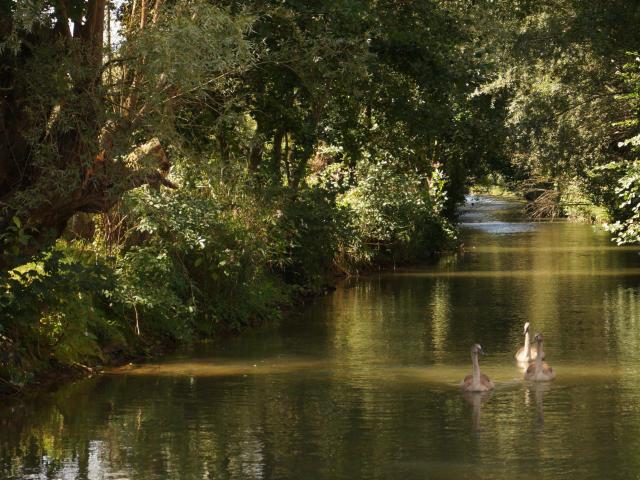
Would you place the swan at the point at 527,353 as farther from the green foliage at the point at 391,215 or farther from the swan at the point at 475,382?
the green foliage at the point at 391,215

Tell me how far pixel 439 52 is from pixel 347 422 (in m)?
12.9

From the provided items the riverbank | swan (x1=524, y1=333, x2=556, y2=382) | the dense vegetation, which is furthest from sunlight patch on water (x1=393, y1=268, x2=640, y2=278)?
swan (x1=524, y1=333, x2=556, y2=382)

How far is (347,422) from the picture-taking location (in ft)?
45.8

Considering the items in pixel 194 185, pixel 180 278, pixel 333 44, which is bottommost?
pixel 180 278

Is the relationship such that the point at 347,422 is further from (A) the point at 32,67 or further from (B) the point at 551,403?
(A) the point at 32,67

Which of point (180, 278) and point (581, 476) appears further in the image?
point (180, 278)

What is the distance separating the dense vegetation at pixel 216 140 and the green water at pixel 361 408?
1100 mm

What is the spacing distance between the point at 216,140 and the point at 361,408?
29.7 ft

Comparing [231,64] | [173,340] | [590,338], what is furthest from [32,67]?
[590,338]

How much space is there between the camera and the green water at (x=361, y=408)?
39.3 ft

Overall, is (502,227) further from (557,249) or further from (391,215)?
(391,215)

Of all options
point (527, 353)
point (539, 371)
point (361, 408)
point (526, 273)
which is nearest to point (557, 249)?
point (526, 273)

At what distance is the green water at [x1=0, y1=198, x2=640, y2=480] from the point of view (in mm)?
11984

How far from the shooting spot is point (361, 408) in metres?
14.8
